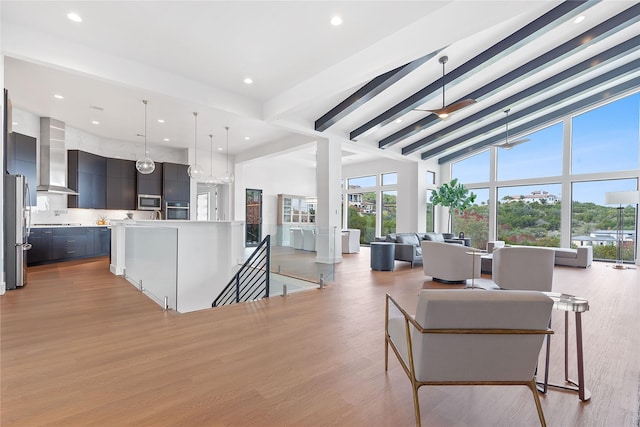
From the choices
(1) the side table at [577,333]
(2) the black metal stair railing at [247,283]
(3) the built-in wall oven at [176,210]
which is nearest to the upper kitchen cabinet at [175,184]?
(3) the built-in wall oven at [176,210]

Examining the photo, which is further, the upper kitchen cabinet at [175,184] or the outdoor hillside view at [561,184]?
the upper kitchen cabinet at [175,184]

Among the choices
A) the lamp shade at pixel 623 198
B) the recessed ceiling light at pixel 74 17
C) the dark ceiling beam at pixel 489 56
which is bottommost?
the lamp shade at pixel 623 198

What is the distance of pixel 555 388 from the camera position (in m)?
2.06

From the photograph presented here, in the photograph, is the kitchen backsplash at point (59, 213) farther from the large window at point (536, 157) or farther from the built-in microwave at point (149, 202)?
the large window at point (536, 157)

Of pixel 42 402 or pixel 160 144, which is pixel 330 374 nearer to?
pixel 42 402

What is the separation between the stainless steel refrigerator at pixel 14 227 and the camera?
13.6ft

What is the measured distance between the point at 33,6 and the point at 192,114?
3.18 meters

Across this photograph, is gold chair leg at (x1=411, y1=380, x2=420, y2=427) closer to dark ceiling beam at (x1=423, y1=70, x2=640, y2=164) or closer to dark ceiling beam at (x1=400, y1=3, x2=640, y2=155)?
dark ceiling beam at (x1=400, y1=3, x2=640, y2=155)

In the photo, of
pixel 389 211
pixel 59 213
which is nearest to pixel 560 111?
pixel 389 211

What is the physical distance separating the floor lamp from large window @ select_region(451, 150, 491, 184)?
345 cm

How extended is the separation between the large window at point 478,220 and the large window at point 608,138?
2549 mm

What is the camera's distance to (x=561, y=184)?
880 cm

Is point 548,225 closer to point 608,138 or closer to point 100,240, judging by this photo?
point 608,138

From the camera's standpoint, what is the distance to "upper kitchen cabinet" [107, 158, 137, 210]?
8.09m
